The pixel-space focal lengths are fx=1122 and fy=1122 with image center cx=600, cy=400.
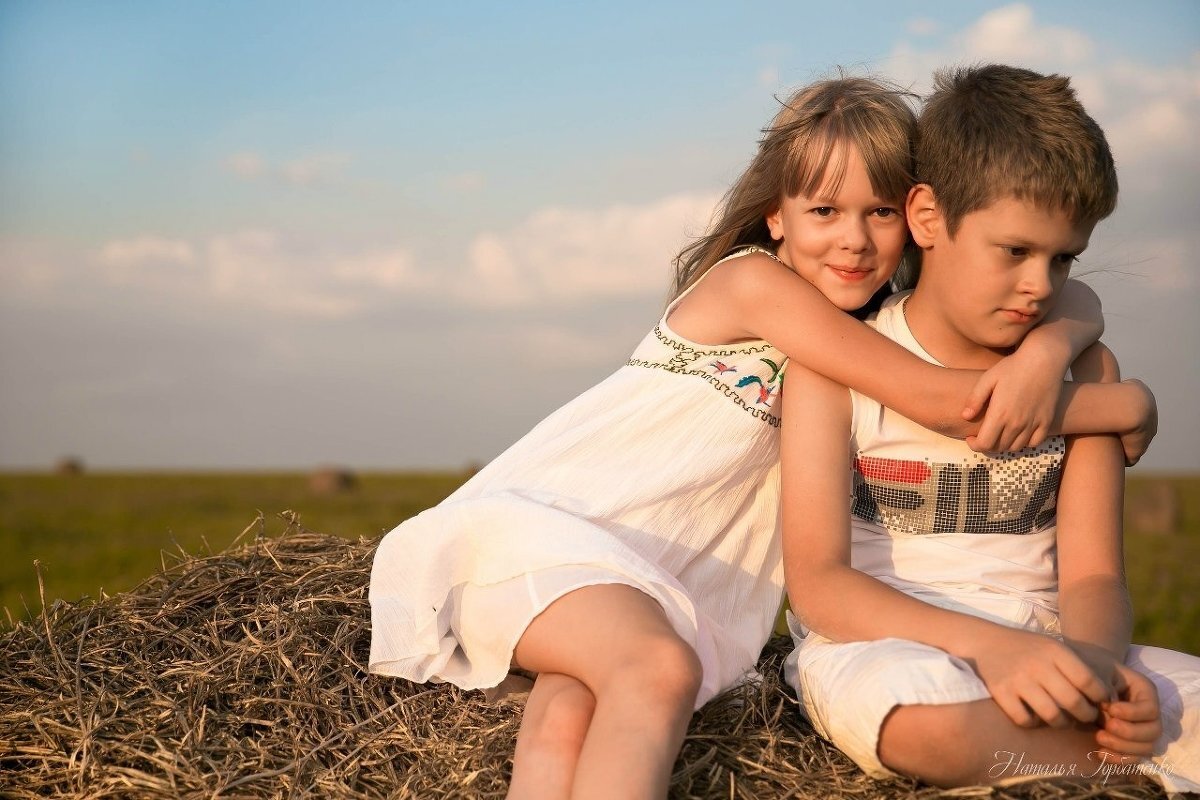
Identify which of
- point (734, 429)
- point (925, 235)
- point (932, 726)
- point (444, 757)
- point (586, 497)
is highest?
point (925, 235)

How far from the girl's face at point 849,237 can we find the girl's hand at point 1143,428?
0.63 meters

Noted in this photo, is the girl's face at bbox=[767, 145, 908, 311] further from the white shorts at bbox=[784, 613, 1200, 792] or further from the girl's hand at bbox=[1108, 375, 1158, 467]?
the white shorts at bbox=[784, 613, 1200, 792]

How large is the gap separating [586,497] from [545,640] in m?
0.42

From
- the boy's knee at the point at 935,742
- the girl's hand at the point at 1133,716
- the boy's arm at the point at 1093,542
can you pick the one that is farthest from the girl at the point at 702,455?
the girl's hand at the point at 1133,716

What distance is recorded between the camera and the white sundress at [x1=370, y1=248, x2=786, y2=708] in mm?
2586

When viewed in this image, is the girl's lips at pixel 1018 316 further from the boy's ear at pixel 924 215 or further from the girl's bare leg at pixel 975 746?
the girl's bare leg at pixel 975 746

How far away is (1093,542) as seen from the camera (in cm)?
256

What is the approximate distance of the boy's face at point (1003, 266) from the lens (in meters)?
2.42

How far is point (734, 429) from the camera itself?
A: 2.76 meters

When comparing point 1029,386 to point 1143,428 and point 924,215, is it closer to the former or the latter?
point 1143,428

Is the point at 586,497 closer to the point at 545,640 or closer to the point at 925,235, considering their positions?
the point at 545,640

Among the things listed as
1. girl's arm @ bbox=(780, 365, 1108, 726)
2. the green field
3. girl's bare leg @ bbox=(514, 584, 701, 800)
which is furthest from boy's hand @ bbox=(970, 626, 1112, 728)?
the green field

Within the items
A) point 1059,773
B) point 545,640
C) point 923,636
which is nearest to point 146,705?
point 545,640

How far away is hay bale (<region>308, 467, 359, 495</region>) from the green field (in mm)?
198
